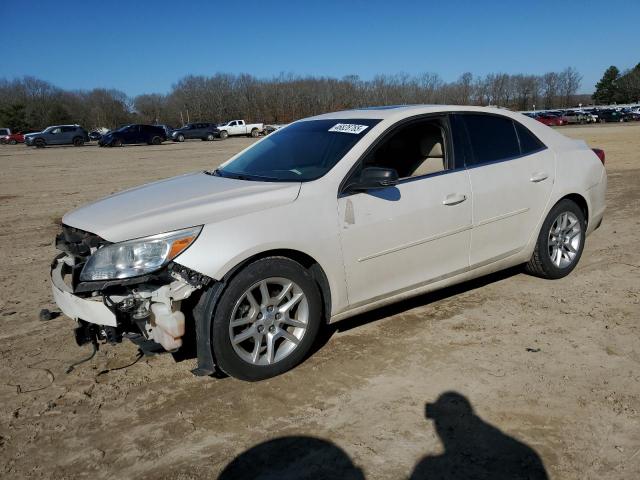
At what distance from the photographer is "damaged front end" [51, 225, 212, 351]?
3141 mm

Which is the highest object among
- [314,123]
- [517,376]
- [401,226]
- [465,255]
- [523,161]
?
[314,123]

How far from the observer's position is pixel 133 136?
140 ft

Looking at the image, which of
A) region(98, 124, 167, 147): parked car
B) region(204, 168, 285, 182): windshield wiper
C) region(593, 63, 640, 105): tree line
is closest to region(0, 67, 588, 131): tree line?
region(593, 63, 640, 105): tree line

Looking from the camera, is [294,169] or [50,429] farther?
[294,169]

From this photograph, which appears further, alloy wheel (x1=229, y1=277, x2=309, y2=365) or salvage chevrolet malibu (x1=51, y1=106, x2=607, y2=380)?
alloy wheel (x1=229, y1=277, x2=309, y2=365)

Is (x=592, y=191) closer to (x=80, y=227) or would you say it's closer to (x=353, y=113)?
(x=353, y=113)

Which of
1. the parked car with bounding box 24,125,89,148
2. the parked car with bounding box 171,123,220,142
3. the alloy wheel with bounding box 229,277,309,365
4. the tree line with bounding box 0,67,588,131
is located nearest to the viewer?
the alloy wheel with bounding box 229,277,309,365

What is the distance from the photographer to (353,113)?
4590 mm

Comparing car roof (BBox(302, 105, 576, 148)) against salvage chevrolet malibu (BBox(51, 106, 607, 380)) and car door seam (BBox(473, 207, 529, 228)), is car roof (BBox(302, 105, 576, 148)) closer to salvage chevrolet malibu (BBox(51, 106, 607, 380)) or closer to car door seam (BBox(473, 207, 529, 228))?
salvage chevrolet malibu (BBox(51, 106, 607, 380))

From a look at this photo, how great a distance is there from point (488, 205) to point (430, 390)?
5.88ft

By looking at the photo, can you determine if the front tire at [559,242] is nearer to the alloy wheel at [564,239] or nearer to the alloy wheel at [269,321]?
the alloy wheel at [564,239]

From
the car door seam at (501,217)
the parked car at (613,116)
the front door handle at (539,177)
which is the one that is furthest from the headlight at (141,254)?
the parked car at (613,116)

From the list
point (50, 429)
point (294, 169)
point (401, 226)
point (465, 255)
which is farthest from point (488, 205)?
point (50, 429)

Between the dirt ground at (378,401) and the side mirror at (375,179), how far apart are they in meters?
1.17
